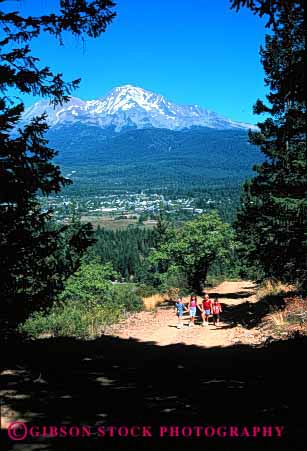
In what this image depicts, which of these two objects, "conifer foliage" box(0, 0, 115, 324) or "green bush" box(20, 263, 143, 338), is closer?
"conifer foliage" box(0, 0, 115, 324)

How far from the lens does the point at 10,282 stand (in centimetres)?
819

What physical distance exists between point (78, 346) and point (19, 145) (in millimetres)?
5927

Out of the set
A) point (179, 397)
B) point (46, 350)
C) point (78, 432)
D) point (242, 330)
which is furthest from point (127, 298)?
point (78, 432)

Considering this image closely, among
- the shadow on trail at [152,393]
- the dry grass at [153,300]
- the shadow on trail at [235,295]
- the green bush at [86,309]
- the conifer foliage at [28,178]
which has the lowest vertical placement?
the shadow on trail at [235,295]

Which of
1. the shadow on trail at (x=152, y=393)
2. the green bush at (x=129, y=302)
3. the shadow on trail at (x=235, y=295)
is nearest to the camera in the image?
the shadow on trail at (x=152, y=393)

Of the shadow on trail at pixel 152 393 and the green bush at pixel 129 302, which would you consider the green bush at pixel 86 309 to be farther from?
the shadow on trail at pixel 152 393

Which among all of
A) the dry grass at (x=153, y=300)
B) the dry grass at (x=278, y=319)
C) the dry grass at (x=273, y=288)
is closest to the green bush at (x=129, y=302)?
the dry grass at (x=153, y=300)

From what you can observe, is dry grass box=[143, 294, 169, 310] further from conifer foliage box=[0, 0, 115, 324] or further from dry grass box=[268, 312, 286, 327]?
conifer foliage box=[0, 0, 115, 324]

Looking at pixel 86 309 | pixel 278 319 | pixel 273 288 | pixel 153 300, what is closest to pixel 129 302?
pixel 153 300

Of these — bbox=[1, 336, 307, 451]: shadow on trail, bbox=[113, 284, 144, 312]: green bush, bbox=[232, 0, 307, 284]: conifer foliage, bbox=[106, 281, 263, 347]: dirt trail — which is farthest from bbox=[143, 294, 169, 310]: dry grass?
bbox=[1, 336, 307, 451]: shadow on trail

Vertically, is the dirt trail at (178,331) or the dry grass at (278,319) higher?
the dry grass at (278,319)

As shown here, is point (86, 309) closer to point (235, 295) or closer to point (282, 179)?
point (282, 179)

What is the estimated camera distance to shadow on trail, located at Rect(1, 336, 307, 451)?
4930 mm

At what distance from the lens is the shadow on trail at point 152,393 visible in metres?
4.93
